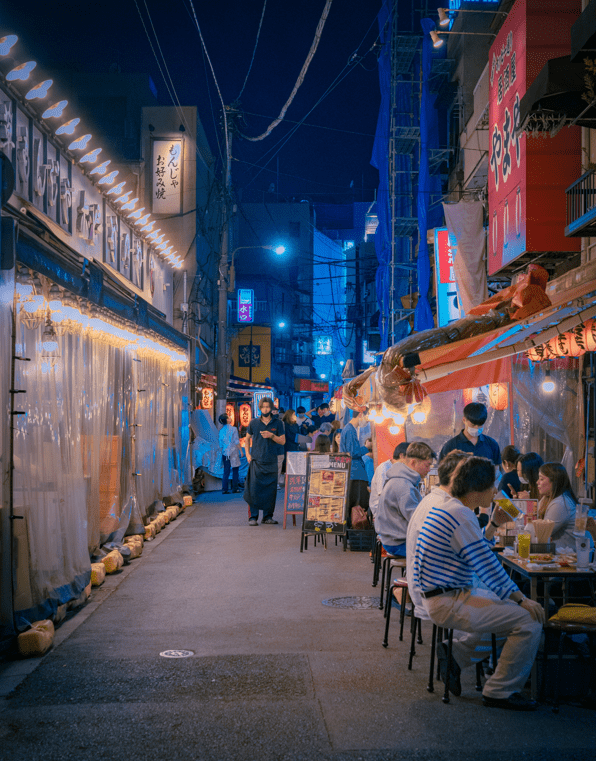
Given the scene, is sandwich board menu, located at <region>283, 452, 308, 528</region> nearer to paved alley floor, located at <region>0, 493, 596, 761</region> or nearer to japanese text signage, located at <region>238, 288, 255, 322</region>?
paved alley floor, located at <region>0, 493, 596, 761</region>

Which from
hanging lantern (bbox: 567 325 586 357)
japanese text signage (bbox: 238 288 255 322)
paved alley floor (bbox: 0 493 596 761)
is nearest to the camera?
paved alley floor (bbox: 0 493 596 761)

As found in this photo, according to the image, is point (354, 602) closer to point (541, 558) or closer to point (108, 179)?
point (541, 558)

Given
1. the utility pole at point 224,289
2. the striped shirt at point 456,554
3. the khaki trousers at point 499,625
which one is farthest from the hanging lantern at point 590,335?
the utility pole at point 224,289

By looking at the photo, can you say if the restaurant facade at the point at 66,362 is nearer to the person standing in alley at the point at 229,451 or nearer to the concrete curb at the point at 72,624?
the concrete curb at the point at 72,624

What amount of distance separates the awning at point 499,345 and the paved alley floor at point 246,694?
3.20 metres

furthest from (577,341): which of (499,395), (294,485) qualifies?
(294,485)

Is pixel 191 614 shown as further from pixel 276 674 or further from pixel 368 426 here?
pixel 368 426

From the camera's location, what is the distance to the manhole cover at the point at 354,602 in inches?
323

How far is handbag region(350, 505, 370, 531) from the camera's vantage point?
12.1 m

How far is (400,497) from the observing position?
7680 millimetres

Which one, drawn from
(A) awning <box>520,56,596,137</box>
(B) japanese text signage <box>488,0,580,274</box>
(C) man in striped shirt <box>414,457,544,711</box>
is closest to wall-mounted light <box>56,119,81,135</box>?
(A) awning <box>520,56,596,137</box>

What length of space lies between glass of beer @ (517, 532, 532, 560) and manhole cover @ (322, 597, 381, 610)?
2.75 m

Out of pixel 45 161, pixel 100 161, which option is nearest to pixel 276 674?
pixel 45 161

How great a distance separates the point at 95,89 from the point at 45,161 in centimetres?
1949
